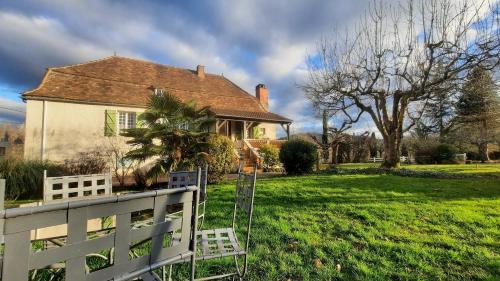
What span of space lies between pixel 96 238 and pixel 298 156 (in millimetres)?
11655

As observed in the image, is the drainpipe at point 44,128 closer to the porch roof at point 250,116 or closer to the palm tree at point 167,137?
the palm tree at point 167,137

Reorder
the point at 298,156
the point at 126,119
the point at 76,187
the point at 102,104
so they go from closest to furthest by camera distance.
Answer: the point at 76,187, the point at 298,156, the point at 102,104, the point at 126,119

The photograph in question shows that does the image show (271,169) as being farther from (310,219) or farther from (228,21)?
(310,219)

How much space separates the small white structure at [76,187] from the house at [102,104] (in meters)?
7.16

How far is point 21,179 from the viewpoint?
30.8 ft

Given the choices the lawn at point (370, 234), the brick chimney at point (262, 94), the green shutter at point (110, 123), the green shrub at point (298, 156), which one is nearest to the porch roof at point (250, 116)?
the brick chimney at point (262, 94)

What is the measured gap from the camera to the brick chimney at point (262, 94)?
25297mm

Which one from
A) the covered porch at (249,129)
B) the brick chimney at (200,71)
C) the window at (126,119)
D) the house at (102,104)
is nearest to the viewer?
the house at (102,104)

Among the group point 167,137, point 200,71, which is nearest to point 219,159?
point 167,137

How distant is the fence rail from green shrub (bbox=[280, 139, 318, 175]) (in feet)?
36.4

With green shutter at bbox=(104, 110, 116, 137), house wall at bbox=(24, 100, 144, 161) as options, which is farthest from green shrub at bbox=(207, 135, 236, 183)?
green shutter at bbox=(104, 110, 116, 137)

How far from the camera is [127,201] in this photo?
55.3 inches

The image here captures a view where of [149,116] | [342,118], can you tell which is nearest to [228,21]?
[149,116]

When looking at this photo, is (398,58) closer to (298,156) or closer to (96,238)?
(298,156)
